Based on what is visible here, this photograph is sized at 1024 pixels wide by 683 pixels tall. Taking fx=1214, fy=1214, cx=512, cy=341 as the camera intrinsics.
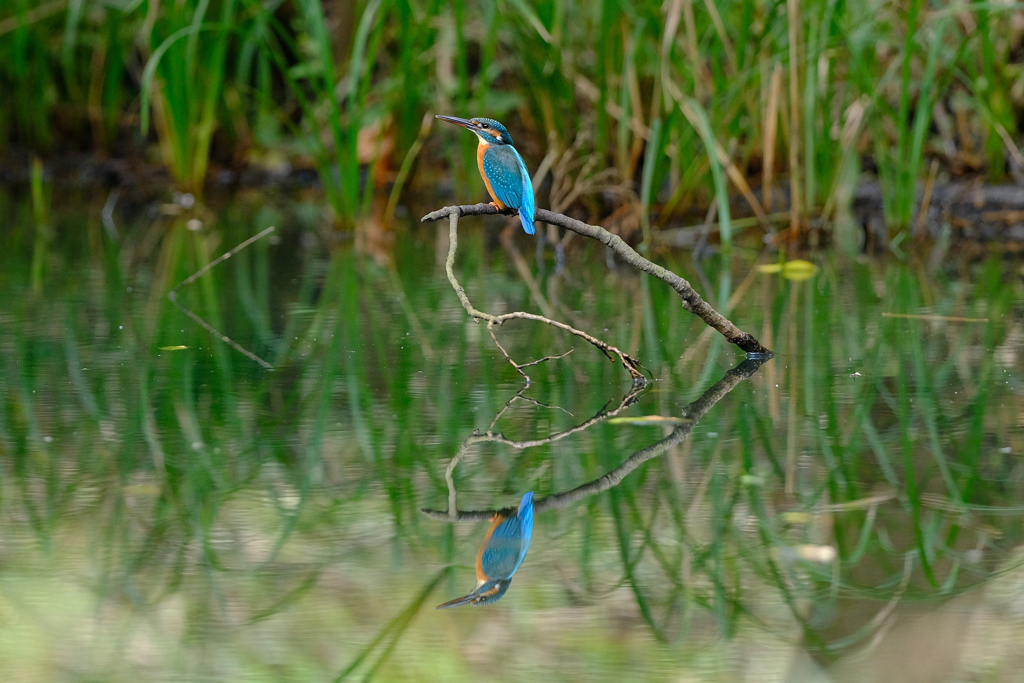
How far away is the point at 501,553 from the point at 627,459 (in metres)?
0.40

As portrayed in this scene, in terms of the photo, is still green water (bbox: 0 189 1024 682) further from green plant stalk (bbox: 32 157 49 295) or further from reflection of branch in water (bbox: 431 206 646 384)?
green plant stalk (bbox: 32 157 49 295)

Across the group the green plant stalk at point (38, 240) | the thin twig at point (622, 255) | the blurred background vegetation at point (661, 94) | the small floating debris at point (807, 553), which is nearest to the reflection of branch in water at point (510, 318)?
the thin twig at point (622, 255)

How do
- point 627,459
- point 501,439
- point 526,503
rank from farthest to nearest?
point 501,439 → point 627,459 → point 526,503

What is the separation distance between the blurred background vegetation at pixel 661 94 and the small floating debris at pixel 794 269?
0.28 metres

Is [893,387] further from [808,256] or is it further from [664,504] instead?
[808,256]

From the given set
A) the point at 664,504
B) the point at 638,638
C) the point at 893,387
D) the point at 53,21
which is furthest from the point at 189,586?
the point at 53,21

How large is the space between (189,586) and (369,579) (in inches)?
7.3

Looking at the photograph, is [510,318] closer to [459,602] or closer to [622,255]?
[622,255]

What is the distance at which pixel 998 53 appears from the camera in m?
4.48

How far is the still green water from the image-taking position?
1.12 metres

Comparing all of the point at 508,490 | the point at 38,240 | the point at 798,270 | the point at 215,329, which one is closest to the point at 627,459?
the point at 508,490

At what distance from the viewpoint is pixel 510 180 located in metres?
2.08

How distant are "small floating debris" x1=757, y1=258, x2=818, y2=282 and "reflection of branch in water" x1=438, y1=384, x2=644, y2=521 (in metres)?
1.43

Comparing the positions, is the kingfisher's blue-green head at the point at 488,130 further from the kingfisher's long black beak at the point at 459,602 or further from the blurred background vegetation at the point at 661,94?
the blurred background vegetation at the point at 661,94
